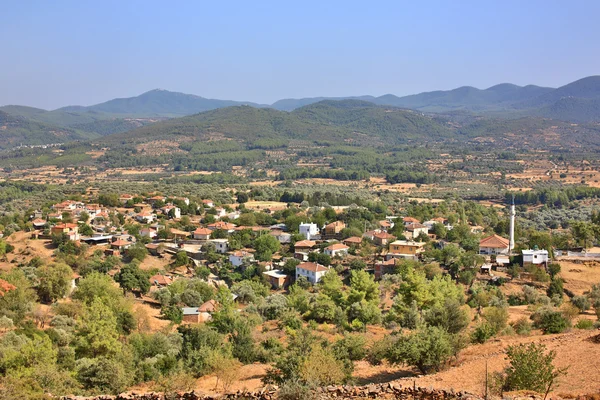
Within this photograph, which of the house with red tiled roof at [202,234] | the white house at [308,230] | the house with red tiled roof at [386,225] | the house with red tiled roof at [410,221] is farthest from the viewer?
the house with red tiled roof at [410,221]

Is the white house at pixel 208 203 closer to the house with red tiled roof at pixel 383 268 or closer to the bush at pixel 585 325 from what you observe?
the house with red tiled roof at pixel 383 268

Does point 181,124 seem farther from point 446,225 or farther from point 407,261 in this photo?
point 407,261

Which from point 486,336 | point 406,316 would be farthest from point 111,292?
point 486,336

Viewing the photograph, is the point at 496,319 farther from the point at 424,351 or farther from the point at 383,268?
the point at 383,268

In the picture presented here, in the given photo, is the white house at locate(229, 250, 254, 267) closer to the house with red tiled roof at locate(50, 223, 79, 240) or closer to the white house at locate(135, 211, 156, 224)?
the house with red tiled roof at locate(50, 223, 79, 240)

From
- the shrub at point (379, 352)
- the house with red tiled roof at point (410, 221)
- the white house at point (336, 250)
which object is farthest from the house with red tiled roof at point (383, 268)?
the shrub at point (379, 352)

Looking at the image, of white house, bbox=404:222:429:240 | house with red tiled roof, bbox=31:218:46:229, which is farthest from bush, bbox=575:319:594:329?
house with red tiled roof, bbox=31:218:46:229
